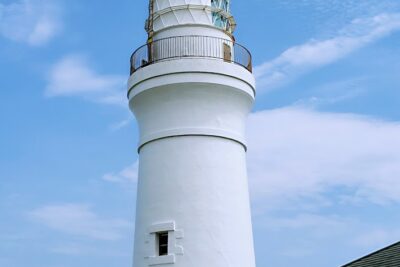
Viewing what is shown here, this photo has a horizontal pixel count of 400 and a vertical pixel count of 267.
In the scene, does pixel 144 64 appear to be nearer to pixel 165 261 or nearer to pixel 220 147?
pixel 220 147

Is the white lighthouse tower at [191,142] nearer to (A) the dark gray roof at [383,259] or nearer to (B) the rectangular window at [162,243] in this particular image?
(B) the rectangular window at [162,243]

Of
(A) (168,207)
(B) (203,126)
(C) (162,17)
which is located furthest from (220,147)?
(C) (162,17)

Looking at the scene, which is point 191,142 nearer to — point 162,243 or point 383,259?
point 162,243

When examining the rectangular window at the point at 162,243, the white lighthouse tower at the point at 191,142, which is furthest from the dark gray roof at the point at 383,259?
the rectangular window at the point at 162,243

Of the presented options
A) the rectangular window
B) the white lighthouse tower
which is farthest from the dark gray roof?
the rectangular window

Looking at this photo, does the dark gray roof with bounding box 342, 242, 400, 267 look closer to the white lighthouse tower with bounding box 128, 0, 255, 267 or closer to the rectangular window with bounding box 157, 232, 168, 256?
the white lighthouse tower with bounding box 128, 0, 255, 267

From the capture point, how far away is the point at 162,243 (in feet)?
62.3

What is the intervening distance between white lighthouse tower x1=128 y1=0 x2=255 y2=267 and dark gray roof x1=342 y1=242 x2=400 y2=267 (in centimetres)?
279

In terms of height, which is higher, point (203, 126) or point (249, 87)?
point (249, 87)

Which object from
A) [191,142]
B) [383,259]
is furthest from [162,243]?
[383,259]

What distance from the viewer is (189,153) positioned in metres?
19.1

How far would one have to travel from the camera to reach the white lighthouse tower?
61.1 ft

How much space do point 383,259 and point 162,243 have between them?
5.14 metres

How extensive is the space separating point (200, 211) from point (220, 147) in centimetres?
172
